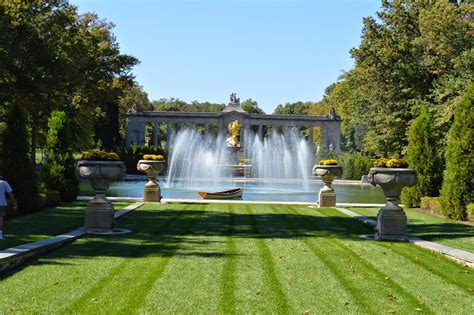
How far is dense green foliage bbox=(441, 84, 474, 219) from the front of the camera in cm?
1838

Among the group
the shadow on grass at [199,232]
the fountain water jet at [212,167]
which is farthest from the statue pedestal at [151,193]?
the fountain water jet at [212,167]

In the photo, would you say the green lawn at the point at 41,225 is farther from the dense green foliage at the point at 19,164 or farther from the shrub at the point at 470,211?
the shrub at the point at 470,211

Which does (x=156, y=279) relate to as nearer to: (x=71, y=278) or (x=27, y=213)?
(x=71, y=278)

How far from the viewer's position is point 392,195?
1322 centimetres

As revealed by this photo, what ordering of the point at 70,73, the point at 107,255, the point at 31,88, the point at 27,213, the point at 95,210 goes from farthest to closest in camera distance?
1. the point at 70,73
2. the point at 31,88
3. the point at 27,213
4. the point at 95,210
5. the point at 107,255

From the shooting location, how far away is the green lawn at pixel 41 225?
38.3 feet

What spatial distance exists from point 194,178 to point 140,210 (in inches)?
831

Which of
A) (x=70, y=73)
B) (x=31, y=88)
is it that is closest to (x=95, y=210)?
(x=31, y=88)

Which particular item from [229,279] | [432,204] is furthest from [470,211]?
[229,279]

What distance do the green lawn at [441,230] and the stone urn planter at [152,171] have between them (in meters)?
7.53

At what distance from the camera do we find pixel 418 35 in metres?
36.7

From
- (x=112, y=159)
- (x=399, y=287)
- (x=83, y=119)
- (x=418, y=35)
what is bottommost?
(x=399, y=287)

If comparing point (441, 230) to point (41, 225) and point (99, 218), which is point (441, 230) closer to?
point (99, 218)

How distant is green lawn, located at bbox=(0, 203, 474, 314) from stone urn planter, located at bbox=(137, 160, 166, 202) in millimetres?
7458
